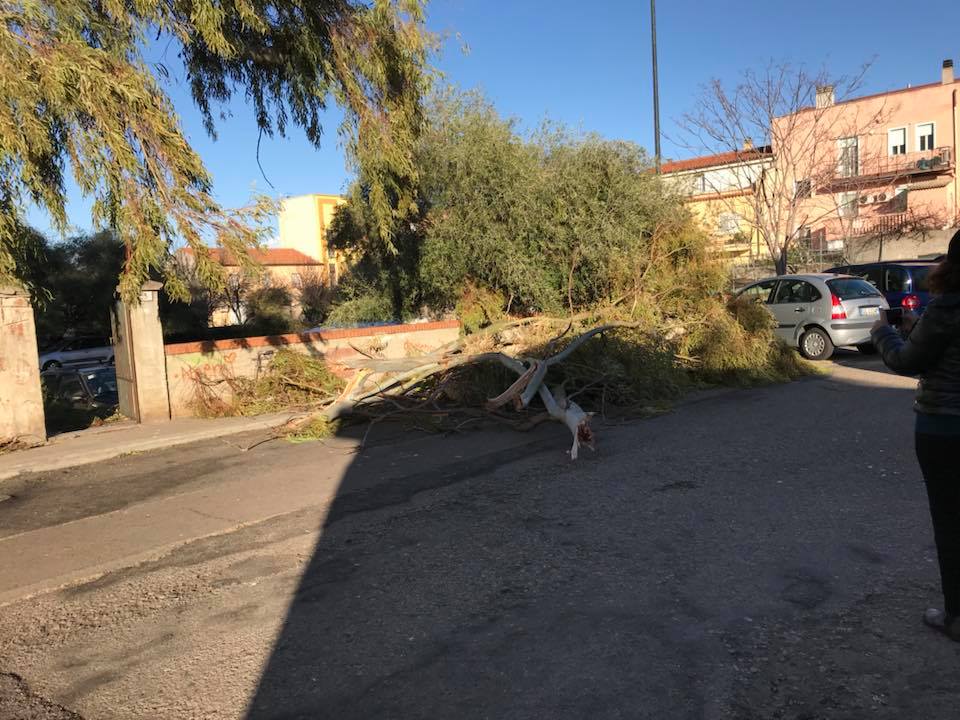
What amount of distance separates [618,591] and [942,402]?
1.91 m

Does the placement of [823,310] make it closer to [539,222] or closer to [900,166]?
[539,222]

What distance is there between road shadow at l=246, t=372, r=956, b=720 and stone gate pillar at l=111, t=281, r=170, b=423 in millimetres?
5002

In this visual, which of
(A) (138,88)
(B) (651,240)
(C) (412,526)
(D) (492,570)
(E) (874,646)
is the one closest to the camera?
(E) (874,646)

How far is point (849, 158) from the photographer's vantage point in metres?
31.2

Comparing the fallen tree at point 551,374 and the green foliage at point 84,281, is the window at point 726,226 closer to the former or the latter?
the fallen tree at point 551,374

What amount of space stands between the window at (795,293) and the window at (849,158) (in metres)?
18.9

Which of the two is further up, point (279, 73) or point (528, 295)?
point (279, 73)

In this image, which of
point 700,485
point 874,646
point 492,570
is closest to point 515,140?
point 700,485

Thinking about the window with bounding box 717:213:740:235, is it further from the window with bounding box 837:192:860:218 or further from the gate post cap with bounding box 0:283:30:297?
the gate post cap with bounding box 0:283:30:297

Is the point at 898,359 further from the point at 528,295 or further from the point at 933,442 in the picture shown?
the point at 528,295

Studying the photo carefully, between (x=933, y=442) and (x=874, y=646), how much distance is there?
98cm

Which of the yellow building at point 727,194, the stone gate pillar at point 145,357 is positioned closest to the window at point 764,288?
the yellow building at point 727,194

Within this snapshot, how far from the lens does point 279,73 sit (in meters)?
12.0

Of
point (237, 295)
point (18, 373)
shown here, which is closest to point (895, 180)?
point (237, 295)
